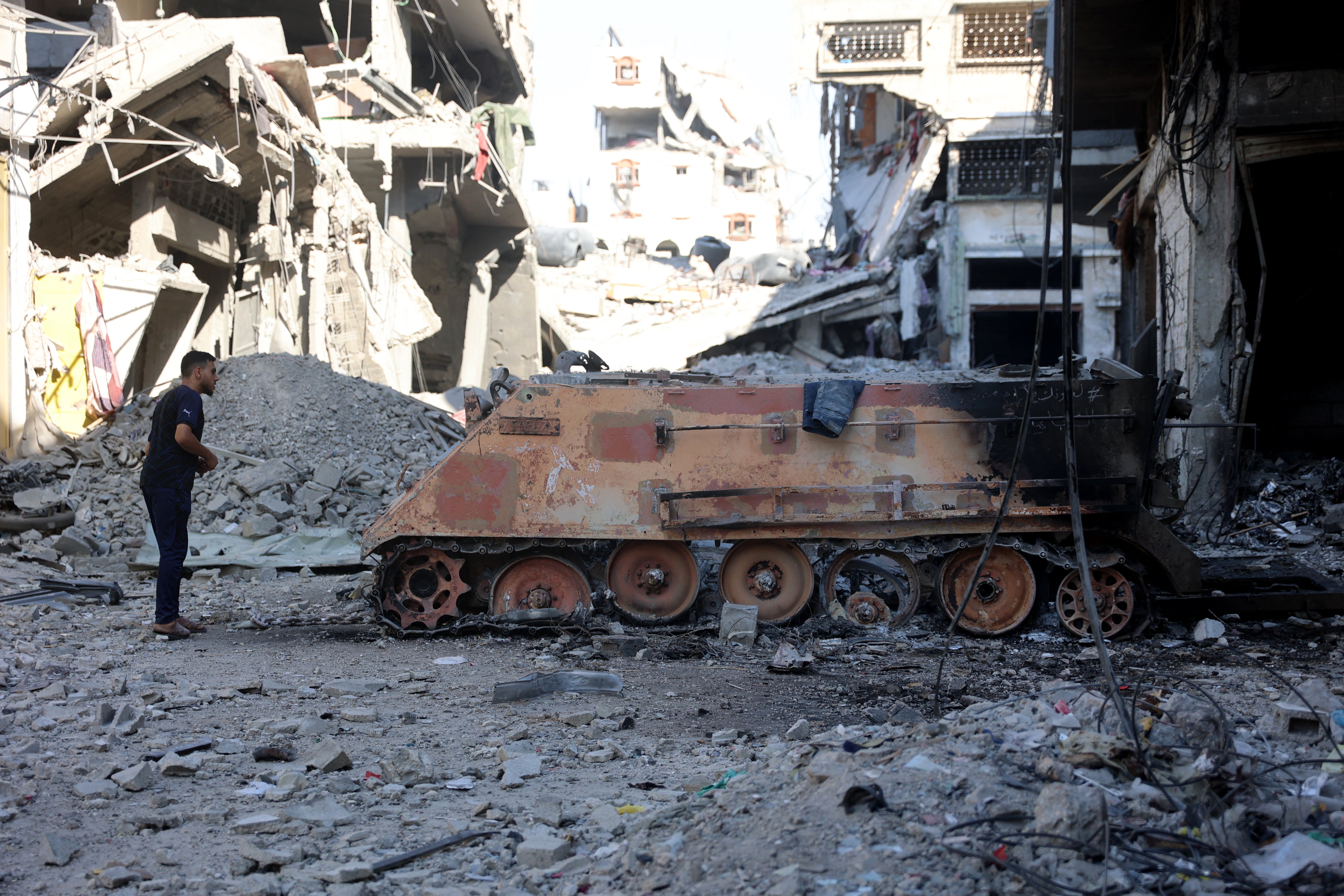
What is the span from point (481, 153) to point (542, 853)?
18655 millimetres

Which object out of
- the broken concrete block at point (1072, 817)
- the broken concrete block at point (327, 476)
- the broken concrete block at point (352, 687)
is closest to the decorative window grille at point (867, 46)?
the broken concrete block at point (327, 476)

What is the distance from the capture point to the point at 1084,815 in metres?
3.24

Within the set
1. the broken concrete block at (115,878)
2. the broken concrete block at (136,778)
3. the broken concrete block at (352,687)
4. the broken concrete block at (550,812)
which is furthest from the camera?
the broken concrete block at (352,687)

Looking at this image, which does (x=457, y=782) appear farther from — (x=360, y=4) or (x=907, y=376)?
(x=360, y=4)

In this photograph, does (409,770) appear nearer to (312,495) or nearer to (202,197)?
(312,495)

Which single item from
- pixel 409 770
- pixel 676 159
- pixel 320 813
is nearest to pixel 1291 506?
pixel 409 770

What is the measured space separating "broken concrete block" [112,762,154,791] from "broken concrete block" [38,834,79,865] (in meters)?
0.51

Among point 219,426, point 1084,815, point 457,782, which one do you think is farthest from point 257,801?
point 219,426

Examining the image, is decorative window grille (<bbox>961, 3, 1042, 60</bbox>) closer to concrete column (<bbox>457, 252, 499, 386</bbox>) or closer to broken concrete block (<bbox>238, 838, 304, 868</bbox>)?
concrete column (<bbox>457, 252, 499, 386</bbox>)

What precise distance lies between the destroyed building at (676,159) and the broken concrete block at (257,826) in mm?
42712

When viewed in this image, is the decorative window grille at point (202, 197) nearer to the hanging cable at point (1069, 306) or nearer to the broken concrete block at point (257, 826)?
the broken concrete block at point (257, 826)

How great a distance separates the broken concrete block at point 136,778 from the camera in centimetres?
418

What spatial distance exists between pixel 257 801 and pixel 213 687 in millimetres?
1928

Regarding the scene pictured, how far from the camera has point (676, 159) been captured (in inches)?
1934
